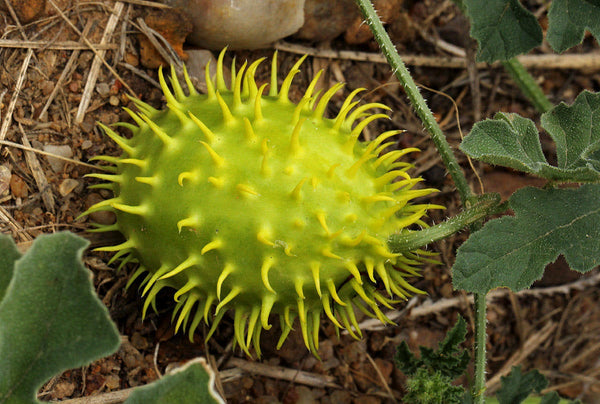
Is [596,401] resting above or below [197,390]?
below

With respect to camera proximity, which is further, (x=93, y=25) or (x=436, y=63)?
(x=436, y=63)

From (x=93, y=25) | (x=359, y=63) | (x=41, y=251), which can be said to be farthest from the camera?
(x=359, y=63)

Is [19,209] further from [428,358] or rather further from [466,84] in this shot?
[466,84]

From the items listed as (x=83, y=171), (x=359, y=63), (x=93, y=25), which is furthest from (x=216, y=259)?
(x=359, y=63)

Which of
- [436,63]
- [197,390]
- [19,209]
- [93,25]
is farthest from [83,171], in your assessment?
[436,63]

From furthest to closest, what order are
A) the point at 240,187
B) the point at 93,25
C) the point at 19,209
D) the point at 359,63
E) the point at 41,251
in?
1. the point at 359,63
2. the point at 93,25
3. the point at 19,209
4. the point at 240,187
5. the point at 41,251

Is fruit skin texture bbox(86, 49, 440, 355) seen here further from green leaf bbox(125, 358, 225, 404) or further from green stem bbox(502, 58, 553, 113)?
green stem bbox(502, 58, 553, 113)

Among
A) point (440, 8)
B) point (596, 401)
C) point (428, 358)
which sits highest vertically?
point (440, 8)
